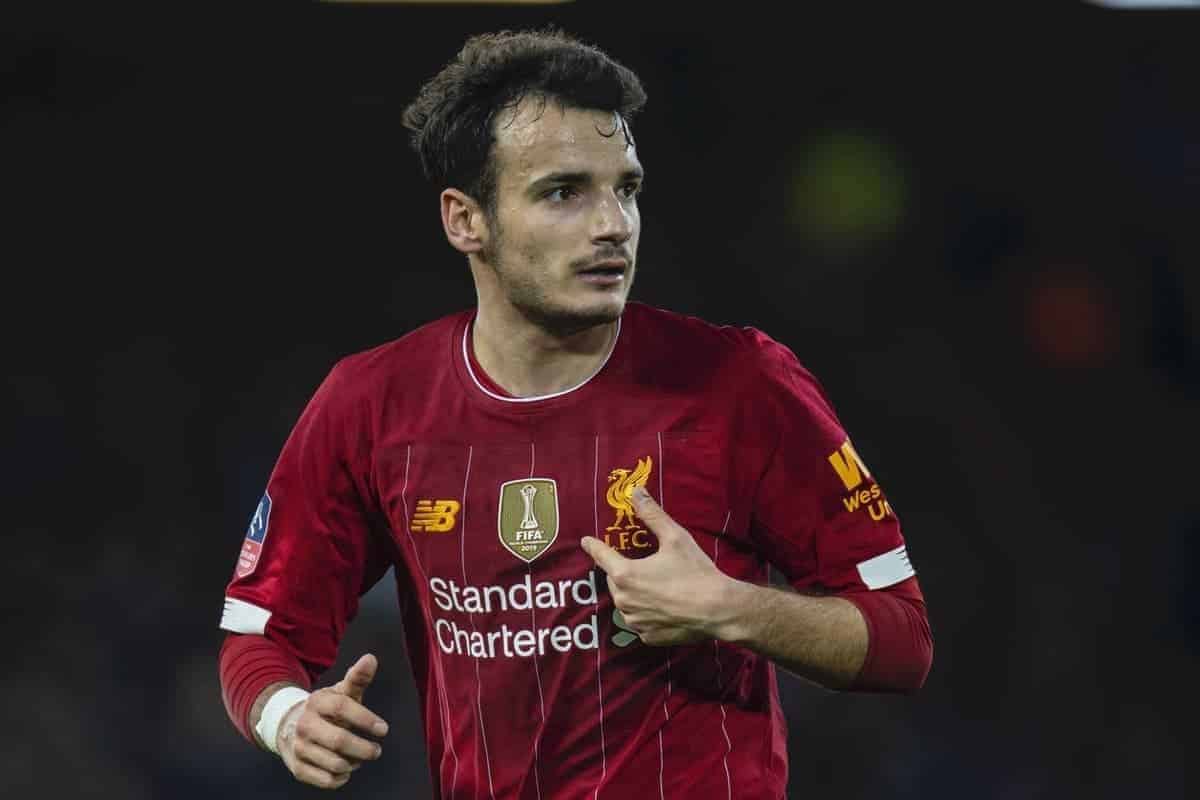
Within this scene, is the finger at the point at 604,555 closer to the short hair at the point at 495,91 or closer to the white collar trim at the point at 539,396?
the white collar trim at the point at 539,396

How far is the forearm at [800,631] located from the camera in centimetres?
236

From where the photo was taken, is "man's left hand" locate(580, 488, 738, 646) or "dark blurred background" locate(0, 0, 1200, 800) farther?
"dark blurred background" locate(0, 0, 1200, 800)

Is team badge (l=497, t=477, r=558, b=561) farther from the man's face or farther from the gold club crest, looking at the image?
the man's face

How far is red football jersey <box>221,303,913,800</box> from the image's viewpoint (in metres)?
2.56

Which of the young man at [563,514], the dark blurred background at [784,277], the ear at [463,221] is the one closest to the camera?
the young man at [563,514]

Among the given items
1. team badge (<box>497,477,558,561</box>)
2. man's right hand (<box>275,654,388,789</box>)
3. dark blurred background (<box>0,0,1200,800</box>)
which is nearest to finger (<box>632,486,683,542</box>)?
team badge (<box>497,477,558,561</box>)

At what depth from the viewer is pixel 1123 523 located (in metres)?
6.99

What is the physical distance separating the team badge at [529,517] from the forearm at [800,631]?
364 millimetres

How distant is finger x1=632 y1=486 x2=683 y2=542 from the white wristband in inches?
25.0

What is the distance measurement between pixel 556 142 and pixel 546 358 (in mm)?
361

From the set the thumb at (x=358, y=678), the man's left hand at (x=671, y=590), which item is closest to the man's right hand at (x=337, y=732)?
the thumb at (x=358, y=678)

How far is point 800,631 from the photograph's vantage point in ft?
7.95

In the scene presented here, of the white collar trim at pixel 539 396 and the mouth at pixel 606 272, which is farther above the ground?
the mouth at pixel 606 272

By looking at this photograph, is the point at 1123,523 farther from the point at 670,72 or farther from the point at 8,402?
the point at 8,402
